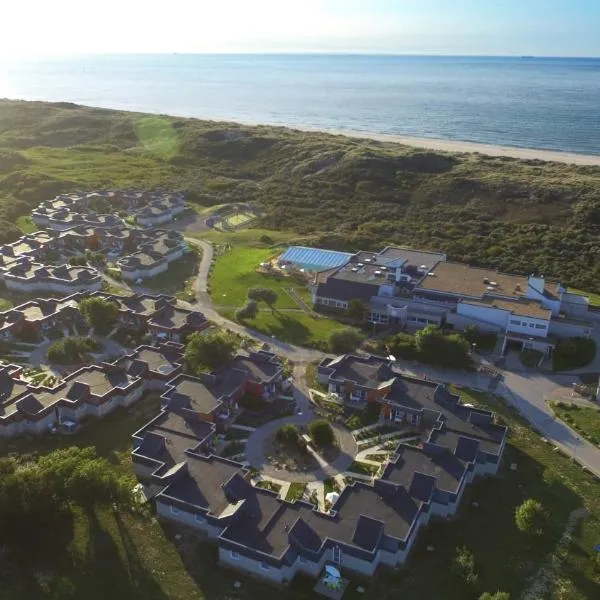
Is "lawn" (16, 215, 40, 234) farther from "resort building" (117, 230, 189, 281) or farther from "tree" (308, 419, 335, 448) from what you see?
"tree" (308, 419, 335, 448)

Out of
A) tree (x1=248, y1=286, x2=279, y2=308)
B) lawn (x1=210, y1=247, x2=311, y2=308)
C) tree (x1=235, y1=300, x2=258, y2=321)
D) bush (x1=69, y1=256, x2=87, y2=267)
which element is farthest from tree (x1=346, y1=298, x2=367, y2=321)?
bush (x1=69, y1=256, x2=87, y2=267)

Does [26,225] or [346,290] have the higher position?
→ [346,290]

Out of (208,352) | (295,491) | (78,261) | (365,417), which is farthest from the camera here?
(78,261)

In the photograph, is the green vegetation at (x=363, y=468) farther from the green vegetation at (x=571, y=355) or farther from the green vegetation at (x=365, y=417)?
the green vegetation at (x=571, y=355)

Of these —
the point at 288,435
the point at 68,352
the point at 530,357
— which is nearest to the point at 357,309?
the point at 530,357

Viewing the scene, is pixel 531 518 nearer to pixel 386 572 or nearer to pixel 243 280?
pixel 386 572
